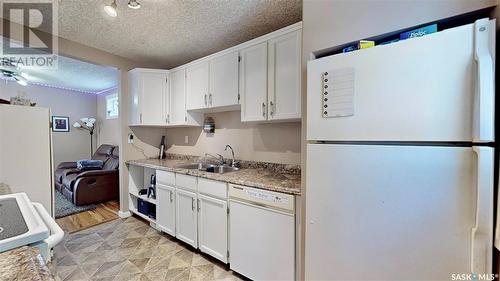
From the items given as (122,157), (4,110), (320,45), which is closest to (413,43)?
(320,45)

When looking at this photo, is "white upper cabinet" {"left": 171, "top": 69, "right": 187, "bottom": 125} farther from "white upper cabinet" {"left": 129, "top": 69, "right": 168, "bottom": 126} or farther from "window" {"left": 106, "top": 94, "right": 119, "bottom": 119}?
"window" {"left": 106, "top": 94, "right": 119, "bottom": 119}

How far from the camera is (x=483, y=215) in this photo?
2.63ft

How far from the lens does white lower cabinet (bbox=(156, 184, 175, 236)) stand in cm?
245

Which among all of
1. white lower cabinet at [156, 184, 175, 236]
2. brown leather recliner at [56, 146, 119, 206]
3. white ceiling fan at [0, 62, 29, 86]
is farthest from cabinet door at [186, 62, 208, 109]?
white ceiling fan at [0, 62, 29, 86]

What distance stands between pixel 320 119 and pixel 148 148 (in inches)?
122

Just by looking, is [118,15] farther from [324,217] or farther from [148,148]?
[324,217]

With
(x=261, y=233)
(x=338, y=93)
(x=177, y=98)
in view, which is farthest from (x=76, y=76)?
(x=338, y=93)

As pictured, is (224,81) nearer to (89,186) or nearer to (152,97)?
(152,97)

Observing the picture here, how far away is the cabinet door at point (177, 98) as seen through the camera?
2908 millimetres

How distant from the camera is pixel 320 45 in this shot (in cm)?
131

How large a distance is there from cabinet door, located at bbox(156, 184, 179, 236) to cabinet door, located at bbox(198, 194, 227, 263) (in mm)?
480

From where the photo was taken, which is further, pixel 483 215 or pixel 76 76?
pixel 76 76

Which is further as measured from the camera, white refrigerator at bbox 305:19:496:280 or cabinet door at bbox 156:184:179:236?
cabinet door at bbox 156:184:179:236

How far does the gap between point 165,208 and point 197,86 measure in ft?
5.06
